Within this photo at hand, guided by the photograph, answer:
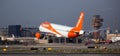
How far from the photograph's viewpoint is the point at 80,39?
182500mm

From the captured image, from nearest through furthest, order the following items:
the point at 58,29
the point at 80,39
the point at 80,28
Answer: the point at 80,28 < the point at 58,29 < the point at 80,39

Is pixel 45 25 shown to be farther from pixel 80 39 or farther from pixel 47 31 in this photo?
pixel 80 39

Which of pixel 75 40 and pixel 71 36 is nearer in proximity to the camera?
pixel 71 36

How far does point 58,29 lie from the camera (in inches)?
6329

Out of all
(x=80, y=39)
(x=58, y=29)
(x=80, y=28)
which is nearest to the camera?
(x=80, y=28)

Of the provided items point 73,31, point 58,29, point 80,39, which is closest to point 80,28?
point 73,31

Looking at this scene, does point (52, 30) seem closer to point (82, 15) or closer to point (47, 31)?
point (47, 31)

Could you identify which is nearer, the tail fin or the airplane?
the tail fin

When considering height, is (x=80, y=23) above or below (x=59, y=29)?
above

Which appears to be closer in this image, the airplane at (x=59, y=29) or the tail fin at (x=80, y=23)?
the tail fin at (x=80, y=23)

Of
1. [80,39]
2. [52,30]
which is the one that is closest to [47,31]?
[52,30]

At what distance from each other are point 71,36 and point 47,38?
10.4m

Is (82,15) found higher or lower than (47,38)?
higher

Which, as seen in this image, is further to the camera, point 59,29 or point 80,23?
point 59,29
